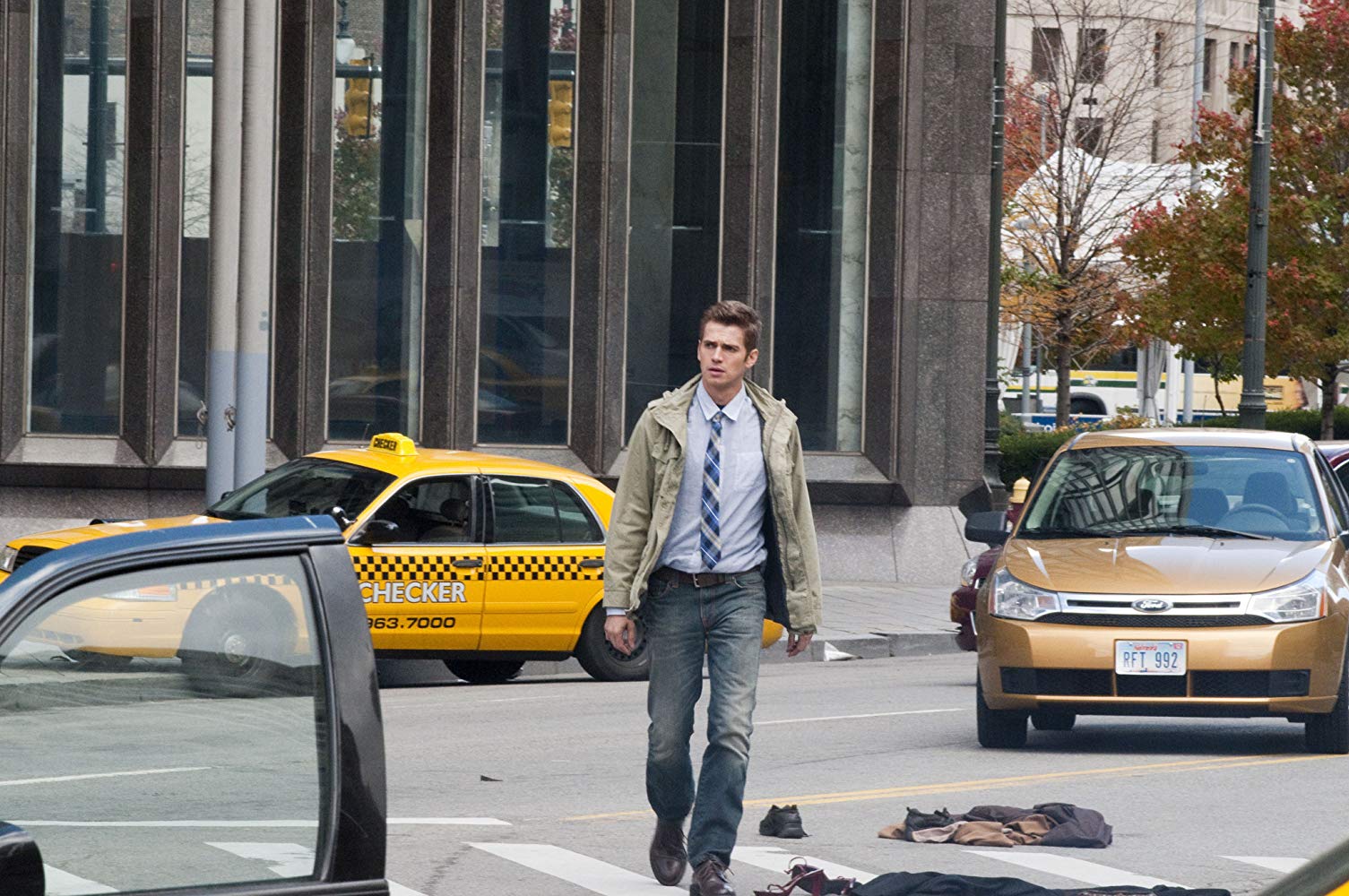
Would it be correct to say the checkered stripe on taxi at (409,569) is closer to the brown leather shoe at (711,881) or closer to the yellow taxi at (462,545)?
the yellow taxi at (462,545)

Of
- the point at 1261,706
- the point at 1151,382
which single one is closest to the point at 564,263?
the point at 1261,706

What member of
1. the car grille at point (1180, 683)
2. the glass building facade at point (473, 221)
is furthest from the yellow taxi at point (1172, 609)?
the glass building facade at point (473, 221)

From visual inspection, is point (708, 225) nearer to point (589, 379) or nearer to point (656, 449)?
point (589, 379)

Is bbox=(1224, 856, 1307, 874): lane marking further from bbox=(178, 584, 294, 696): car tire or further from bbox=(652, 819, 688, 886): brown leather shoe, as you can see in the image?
bbox=(178, 584, 294, 696): car tire

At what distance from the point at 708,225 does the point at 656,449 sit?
1559cm

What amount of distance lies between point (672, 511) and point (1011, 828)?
2238 mm

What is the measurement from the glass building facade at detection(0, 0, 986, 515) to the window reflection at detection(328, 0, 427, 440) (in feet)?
0.09

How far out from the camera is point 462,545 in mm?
13727

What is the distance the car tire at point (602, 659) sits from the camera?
14328 mm

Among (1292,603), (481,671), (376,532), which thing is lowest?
(481,671)

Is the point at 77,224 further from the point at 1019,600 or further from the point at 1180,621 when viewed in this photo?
the point at 1180,621

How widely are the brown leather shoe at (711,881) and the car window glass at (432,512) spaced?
7.14 metres

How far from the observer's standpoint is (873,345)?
2250cm

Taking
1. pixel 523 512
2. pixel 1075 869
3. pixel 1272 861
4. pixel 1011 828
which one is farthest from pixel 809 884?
pixel 523 512
